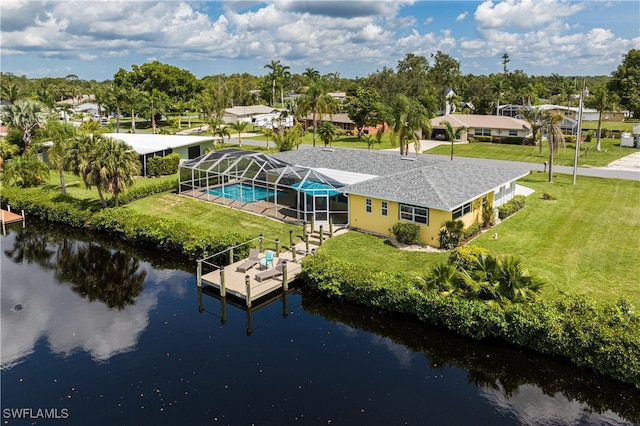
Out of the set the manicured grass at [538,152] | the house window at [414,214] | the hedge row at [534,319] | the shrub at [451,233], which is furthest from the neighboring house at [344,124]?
the hedge row at [534,319]

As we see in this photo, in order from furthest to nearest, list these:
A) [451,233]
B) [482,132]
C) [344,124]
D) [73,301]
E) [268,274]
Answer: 1. [344,124]
2. [482,132]
3. [451,233]
4. [268,274]
5. [73,301]

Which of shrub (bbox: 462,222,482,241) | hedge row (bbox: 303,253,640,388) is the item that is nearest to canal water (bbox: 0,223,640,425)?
hedge row (bbox: 303,253,640,388)

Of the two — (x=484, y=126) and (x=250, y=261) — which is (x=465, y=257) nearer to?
(x=250, y=261)

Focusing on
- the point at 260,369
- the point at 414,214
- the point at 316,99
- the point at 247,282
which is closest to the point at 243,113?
the point at 316,99

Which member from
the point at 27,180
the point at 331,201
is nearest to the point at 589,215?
the point at 331,201

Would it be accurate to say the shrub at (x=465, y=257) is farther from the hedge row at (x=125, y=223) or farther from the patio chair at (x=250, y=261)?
the hedge row at (x=125, y=223)

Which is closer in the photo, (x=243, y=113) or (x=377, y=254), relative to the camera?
(x=377, y=254)

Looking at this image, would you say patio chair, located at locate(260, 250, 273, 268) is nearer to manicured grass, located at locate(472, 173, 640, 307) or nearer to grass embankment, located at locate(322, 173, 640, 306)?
grass embankment, located at locate(322, 173, 640, 306)
